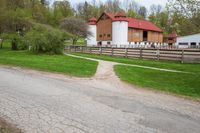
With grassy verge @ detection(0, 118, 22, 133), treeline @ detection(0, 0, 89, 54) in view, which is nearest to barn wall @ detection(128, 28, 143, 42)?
treeline @ detection(0, 0, 89, 54)

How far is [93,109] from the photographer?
7148 mm

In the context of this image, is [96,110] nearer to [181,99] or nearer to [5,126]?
[5,126]

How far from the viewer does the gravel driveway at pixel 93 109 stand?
19.0ft

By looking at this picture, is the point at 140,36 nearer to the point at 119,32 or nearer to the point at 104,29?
the point at 119,32

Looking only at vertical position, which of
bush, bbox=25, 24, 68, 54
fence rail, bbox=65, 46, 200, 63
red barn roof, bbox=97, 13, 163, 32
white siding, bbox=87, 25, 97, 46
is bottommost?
fence rail, bbox=65, 46, 200, 63

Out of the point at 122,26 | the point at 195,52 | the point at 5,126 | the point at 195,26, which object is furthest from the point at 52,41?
the point at 122,26

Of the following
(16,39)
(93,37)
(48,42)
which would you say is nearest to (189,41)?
(93,37)

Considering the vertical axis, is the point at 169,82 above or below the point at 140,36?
below

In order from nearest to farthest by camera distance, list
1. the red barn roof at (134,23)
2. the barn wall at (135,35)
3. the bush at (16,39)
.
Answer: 1. the bush at (16,39)
2. the red barn roof at (134,23)
3. the barn wall at (135,35)

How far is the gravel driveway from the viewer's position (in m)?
5.79

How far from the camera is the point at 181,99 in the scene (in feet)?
29.1

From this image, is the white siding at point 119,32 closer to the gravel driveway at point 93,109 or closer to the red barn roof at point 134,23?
the red barn roof at point 134,23

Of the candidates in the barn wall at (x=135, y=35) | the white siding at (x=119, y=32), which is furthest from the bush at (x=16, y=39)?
the barn wall at (x=135, y=35)

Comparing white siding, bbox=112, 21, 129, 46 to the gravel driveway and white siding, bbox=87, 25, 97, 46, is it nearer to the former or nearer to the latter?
white siding, bbox=87, 25, 97, 46
